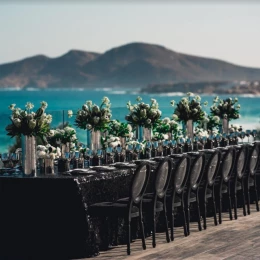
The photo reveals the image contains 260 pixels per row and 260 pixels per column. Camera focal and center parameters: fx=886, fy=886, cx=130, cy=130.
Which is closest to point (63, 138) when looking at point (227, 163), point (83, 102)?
point (227, 163)

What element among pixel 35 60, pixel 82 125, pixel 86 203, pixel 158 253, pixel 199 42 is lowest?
pixel 158 253

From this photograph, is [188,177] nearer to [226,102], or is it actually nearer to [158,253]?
[158,253]

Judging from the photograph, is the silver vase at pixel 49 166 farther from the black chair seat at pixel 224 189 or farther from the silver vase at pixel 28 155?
the black chair seat at pixel 224 189

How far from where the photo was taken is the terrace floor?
759 cm

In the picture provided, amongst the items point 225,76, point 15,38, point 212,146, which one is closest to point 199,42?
point 15,38

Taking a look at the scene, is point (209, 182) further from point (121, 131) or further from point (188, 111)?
point (188, 111)

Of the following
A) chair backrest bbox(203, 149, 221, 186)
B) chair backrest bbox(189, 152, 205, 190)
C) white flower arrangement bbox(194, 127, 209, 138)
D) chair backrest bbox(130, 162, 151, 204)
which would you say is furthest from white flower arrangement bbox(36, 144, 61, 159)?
white flower arrangement bbox(194, 127, 209, 138)

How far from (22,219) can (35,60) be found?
419 ft

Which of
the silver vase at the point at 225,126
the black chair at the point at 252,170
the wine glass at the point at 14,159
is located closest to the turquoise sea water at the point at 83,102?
the silver vase at the point at 225,126

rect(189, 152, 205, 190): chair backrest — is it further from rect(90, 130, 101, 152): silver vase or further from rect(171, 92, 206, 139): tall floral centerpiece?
rect(171, 92, 206, 139): tall floral centerpiece

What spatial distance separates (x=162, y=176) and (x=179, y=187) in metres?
0.42

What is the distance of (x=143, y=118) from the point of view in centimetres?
1058

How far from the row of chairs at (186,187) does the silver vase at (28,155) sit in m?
0.63

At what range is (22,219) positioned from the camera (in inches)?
301
